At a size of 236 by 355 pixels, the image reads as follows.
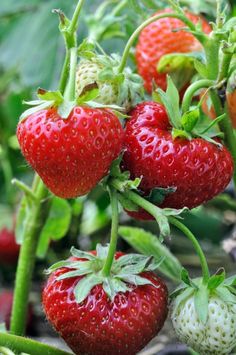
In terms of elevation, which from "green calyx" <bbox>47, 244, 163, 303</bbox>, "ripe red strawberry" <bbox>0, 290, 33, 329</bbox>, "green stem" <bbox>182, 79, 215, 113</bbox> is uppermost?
"green stem" <bbox>182, 79, 215, 113</bbox>

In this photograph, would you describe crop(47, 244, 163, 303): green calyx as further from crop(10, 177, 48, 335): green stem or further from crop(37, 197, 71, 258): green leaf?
crop(37, 197, 71, 258): green leaf

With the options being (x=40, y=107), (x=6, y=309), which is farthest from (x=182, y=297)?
(x=6, y=309)

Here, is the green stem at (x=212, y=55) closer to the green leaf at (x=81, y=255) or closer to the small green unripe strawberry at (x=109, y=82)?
the small green unripe strawberry at (x=109, y=82)

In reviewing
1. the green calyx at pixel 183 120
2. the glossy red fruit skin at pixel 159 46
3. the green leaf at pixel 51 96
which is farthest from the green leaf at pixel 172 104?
the glossy red fruit skin at pixel 159 46

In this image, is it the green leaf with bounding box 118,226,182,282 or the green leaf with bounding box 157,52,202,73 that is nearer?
the green leaf with bounding box 157,52,202,73

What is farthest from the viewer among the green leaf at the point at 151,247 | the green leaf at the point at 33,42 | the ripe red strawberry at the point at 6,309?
the green leaf at the point at 33,42

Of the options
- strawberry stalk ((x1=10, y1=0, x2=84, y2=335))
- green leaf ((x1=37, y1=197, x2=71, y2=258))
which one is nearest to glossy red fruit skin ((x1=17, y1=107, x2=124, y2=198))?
strawberry stalk ((x1=10, y1=0, x2=84, y2=335))

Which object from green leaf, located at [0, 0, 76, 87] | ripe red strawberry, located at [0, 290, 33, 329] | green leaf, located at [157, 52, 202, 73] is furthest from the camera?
green leaf, located at [0, 0, 76, 87]

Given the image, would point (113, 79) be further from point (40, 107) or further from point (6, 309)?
point (6, 309)
